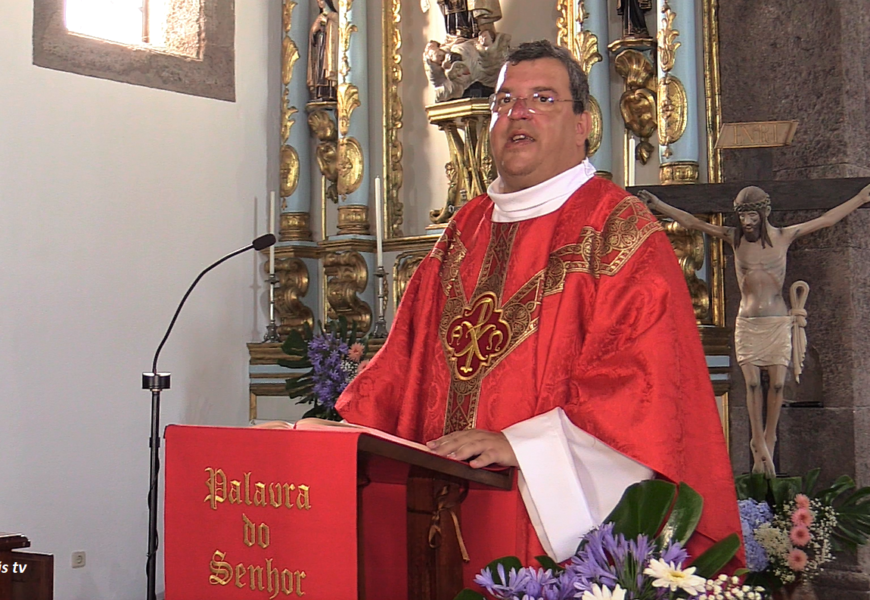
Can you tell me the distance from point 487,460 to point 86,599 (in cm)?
369

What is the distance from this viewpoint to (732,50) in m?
4.93

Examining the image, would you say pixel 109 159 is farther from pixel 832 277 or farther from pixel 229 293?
pixel 832 277

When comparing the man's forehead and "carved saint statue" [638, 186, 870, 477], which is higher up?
the man's forehead

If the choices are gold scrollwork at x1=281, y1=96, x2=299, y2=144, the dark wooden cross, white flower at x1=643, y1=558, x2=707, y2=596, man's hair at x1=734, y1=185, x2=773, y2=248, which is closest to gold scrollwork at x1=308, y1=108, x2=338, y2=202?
gold scrollwork at x1=281, y1=96, x2=299, y2=144

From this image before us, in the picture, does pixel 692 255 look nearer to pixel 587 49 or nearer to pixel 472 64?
pixel 587 49

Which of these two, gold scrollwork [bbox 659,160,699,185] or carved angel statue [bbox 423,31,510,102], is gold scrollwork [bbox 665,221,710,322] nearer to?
gold scrollwork [bbox 659,160,699,185]

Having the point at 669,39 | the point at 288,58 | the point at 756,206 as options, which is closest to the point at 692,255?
the point at 756,206

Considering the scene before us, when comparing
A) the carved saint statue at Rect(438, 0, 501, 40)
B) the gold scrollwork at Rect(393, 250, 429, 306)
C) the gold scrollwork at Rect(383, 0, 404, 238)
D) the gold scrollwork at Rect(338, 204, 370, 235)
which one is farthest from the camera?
the gold scrollwork at Rect(338, 204, 370, 235)

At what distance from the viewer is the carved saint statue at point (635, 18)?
16.5 feet

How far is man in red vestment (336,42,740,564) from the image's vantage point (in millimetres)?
2348

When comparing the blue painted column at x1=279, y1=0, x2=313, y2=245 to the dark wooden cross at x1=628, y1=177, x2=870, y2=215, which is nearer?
the dark wooden cross at x1=628, y1=177, x2=870, y2=215

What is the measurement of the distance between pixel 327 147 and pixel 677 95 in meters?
2.11

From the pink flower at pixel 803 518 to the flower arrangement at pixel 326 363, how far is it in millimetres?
1966

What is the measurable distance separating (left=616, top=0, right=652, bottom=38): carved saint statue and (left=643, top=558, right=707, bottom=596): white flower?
3.68m
